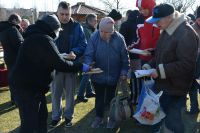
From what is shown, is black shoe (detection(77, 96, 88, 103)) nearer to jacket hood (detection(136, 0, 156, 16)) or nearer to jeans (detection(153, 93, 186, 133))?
jacket hood (detection(136, 0, 156, 16))

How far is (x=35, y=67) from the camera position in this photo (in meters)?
3.70

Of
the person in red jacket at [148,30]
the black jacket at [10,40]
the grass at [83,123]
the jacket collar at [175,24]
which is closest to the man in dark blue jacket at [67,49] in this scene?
the grass at [83,123]

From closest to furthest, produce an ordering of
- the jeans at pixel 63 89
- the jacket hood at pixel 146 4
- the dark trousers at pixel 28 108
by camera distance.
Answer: the dark trousers at pixel 28 108
the jacket hood at pixel 146 4
the jeans at pixel 63 89

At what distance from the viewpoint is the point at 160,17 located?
11.8 feet

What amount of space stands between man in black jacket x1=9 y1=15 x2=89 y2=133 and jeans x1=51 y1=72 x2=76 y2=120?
1.21 metres

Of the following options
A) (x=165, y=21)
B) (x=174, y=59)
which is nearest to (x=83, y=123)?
(x=174, y=59)

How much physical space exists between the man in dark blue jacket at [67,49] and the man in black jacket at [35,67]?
1.08 meters

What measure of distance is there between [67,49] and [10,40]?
1.02 metres

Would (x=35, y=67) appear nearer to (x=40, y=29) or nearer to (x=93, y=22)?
(x=40, y=29)

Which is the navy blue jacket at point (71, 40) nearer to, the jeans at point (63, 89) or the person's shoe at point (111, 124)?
the jeans at point (63, 89)

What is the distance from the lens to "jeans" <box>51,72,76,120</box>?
→ 5203 mm

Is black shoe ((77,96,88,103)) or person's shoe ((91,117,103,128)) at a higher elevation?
person's shoe ((91,117,103,128))

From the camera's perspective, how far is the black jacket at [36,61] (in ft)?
11.8

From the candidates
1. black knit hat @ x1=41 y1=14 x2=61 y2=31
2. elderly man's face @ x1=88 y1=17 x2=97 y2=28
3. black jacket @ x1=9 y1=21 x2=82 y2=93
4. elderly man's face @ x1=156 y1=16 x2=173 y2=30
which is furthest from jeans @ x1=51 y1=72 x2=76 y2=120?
elderly man's face @ x1=88 y1=17 x2=97 y2=28
